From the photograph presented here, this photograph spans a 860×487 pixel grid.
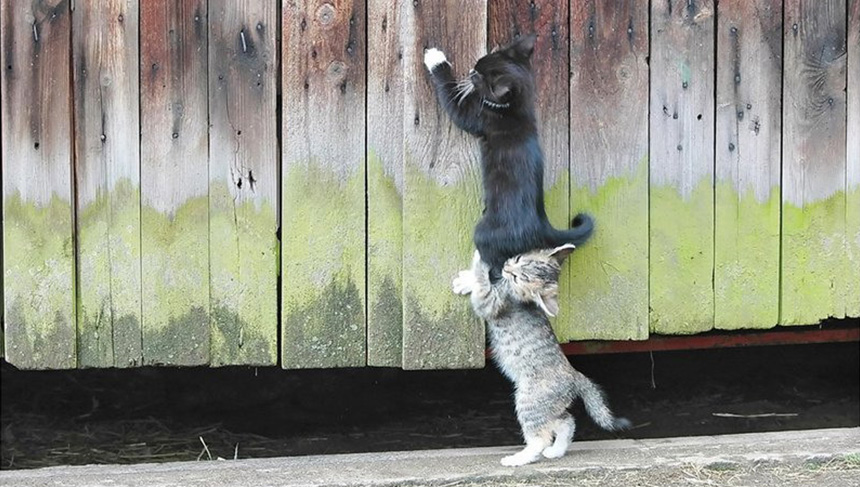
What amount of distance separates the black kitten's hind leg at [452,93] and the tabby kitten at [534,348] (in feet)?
1.70

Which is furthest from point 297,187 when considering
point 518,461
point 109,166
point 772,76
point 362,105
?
point 772,76

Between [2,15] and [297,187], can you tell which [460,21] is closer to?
[297,187]

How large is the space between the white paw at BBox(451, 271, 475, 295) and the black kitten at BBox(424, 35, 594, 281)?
107mm

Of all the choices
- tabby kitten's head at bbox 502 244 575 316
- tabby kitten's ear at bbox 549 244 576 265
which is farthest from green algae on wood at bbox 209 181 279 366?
tabby kitten's ear at bbox 549 244 576 265

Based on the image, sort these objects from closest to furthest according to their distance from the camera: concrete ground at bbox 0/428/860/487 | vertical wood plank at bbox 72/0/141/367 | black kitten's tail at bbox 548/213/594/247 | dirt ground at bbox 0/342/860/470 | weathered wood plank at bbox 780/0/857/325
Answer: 1. concrete ground at bbox 0/428/860/487
2. vertical wood plank at bbox 72/0/141/367
3. black kitten's tail at bbox 548/213/594/247
4. weathered wood plank at bbox 780/0/857/325
5. dirt ground at bbox 0/342/860/470

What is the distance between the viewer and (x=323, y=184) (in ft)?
13.3

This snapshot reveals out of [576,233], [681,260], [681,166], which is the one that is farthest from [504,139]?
[681,260]

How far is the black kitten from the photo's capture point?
3.93m

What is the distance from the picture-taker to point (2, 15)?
3869mm

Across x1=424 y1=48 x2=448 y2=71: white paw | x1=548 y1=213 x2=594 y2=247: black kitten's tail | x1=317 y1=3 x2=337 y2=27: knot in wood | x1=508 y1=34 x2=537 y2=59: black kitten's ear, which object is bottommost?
x1=548 y1=213 x2=594 y2=247: black kitten's tail

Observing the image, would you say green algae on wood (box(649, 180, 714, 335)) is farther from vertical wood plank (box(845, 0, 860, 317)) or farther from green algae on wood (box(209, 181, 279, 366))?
green algae on wood (box(209, 181, 279, 366))

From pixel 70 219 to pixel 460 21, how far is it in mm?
1589

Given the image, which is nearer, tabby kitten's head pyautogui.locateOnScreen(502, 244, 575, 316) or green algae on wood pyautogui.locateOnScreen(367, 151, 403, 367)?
tabby kitten's head pyautogui.locateOnScreen(502, 244, 575, 316)

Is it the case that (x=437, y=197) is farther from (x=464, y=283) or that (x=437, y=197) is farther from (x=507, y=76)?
(x=507, y=76)
